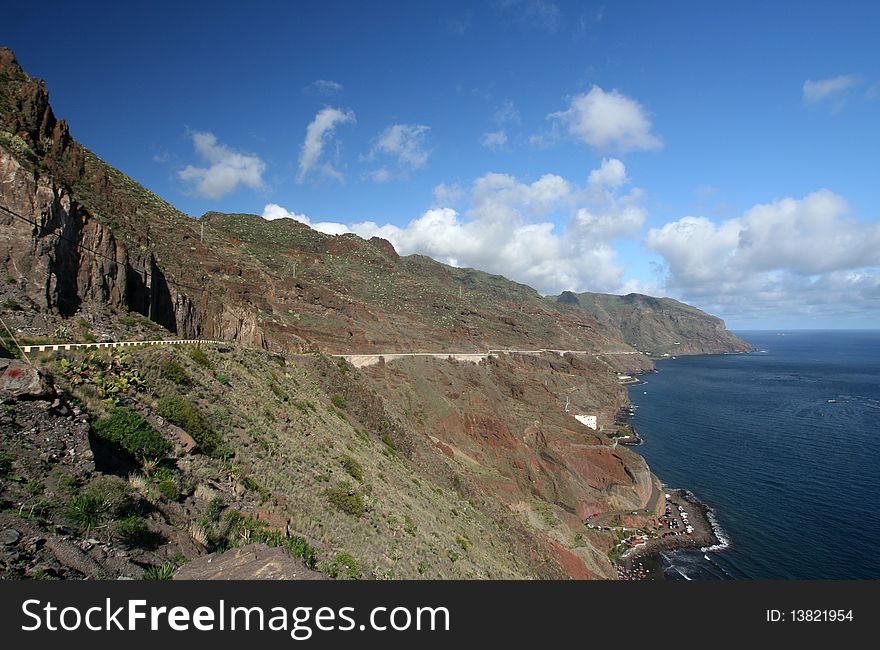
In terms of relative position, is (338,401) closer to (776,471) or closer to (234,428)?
(234,428)

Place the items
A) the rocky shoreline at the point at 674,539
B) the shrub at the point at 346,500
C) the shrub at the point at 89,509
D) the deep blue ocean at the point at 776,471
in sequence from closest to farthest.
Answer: the shrub at the point at 89,509
the shrub at the point at 346,500
the rocky shoreline at the point at 674,539
the deep blue ocean at the point at 776,471

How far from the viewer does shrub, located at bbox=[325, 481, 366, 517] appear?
1673 centimetres

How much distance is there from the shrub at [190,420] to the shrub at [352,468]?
7387 millimetres

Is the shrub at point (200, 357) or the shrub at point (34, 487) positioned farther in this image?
the shrub at point (200, 357)

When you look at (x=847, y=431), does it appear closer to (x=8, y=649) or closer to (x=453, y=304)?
(x=453, y=304)

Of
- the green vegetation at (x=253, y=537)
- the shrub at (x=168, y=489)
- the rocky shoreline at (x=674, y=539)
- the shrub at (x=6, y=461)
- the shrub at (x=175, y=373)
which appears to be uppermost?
the shrub at (x=175, y=373)

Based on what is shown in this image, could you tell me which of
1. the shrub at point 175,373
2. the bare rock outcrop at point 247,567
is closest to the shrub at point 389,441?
the shrub at point 175,373

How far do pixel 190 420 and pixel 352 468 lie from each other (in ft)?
28.8

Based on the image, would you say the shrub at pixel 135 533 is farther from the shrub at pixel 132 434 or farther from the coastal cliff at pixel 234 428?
the shrub at pixel 132 434

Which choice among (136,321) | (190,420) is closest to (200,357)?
(136,321)

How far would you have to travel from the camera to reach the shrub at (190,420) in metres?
13.9

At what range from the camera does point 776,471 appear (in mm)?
65750

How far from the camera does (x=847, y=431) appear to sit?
278 ft

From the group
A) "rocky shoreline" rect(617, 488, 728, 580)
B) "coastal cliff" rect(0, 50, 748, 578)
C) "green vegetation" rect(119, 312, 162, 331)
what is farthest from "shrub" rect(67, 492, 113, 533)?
"rocky shoreline" rect(617, 488, 728, 580)
